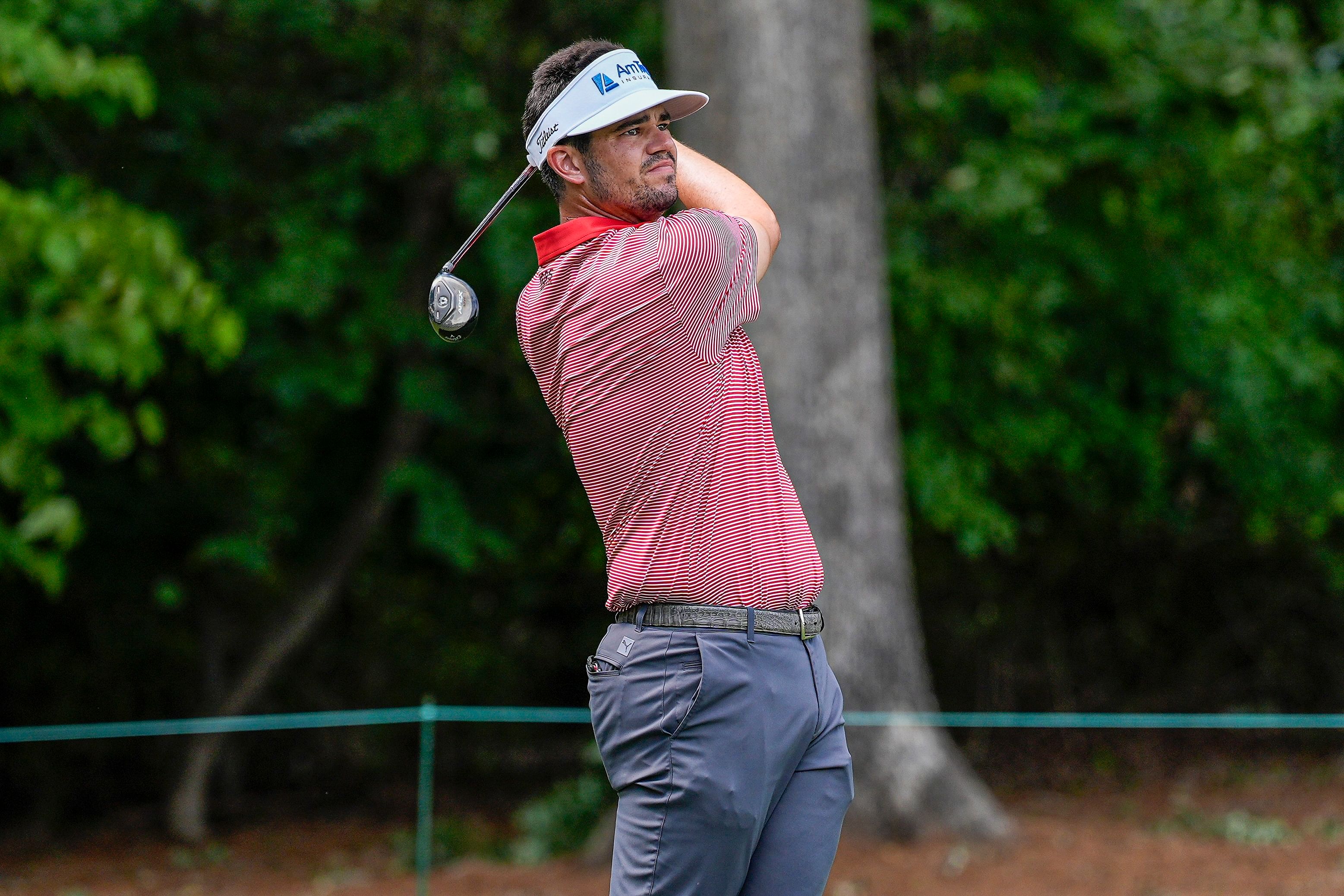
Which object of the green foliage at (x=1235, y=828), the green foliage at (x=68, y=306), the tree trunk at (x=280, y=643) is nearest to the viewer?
the green foliage at (x=68, y=306)

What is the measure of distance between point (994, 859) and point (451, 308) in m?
4.11

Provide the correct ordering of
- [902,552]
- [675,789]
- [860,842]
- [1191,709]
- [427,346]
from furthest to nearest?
1. [1191,709]
2. [427,346]
3. [902,552]
4. [860,842]
5. [675,789]

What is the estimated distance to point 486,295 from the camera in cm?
715

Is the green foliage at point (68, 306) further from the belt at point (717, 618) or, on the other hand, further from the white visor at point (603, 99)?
the belt at point (717, 618)

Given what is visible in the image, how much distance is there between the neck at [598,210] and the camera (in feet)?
8.39

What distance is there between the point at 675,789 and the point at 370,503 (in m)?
6.05

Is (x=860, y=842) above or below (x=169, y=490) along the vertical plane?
below

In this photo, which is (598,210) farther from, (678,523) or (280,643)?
(280,643)

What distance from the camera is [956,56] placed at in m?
7.46

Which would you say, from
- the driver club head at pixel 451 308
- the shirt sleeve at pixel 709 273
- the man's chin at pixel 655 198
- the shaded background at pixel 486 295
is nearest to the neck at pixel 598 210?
the man's chin at pixel 655 198

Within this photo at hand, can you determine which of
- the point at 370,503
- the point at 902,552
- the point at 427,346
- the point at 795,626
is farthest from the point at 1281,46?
the point at 795,626

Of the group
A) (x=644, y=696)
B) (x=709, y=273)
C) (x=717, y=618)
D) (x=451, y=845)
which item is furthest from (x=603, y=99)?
(x=451, y=845)

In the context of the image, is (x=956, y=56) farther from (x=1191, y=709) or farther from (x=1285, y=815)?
(x=1191, y=709)

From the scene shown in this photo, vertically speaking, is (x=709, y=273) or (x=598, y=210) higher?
(x=598, y=210)
